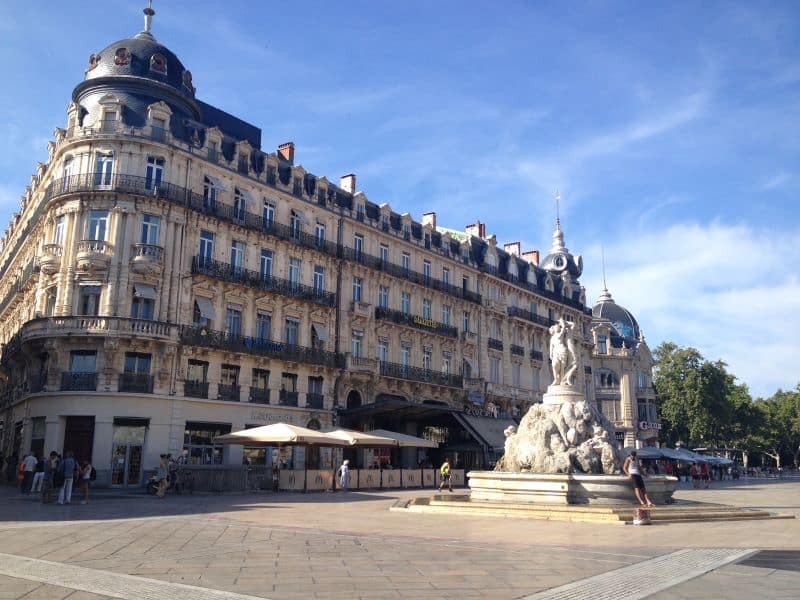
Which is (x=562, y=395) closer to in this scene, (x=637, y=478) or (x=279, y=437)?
(x=637, y=478)

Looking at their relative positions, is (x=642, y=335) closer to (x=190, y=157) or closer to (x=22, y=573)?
(x=190, y=157)

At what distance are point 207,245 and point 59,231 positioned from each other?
6.21m

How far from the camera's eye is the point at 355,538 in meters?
12.2

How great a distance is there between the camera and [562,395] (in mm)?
21203

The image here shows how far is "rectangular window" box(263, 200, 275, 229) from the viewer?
35188mm

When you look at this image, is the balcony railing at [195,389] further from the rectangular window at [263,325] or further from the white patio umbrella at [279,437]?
the white patio umbrella at [279,437]

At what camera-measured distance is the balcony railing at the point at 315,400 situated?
35.3m

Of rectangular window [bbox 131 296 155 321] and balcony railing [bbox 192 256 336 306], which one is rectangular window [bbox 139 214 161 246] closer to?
balcony railing [bbox 192 256 336 306]

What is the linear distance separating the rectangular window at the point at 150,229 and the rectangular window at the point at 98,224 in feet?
4.90

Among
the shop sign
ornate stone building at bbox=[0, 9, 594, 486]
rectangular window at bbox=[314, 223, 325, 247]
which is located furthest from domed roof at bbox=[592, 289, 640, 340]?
rectangular window at bbox=[314, 223, 325, 247]

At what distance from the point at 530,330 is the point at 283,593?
4724 cm

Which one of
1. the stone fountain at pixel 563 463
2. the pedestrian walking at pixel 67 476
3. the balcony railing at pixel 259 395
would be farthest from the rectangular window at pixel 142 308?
the stone fountain at pixel 563 463

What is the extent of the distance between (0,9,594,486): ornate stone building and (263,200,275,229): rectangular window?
0.14 metres

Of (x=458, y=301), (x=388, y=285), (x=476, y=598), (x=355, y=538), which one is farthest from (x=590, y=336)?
(x=476, y=598)
